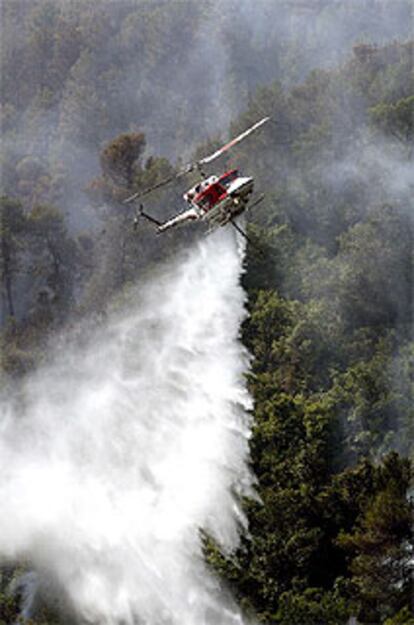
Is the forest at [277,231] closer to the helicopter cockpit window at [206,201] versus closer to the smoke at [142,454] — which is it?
the smoke at [142,454]

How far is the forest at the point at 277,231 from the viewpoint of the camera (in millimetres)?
28812

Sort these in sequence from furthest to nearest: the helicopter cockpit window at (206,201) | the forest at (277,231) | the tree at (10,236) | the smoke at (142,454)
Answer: the tree at (10,236) < the smoke at (142,454) < the helicopter cockpit window at (206,201) < the forest at (277,231)

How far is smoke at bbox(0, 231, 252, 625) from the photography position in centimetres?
3269

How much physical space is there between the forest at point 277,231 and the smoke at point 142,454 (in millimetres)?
1530

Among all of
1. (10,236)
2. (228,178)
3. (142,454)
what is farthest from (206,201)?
(10,236)

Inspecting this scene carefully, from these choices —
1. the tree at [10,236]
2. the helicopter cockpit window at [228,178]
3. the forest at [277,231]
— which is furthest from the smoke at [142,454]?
the tree at [10,236]

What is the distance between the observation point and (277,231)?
49625 mm

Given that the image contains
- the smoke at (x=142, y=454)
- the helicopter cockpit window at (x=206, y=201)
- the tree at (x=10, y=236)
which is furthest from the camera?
the tree at (x=10, y=236)

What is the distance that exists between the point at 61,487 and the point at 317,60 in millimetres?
74490

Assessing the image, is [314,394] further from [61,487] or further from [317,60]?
[317,60]

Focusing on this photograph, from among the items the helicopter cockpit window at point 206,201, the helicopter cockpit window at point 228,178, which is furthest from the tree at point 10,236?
the helicopter cockpit window at point 228,178

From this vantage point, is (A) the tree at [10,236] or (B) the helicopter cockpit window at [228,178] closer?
(B) the helicopter cockpit window at [228,178]

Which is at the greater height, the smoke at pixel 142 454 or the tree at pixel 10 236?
the tree at pixel 10 236

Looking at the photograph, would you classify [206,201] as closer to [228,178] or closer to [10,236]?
[228,178]
